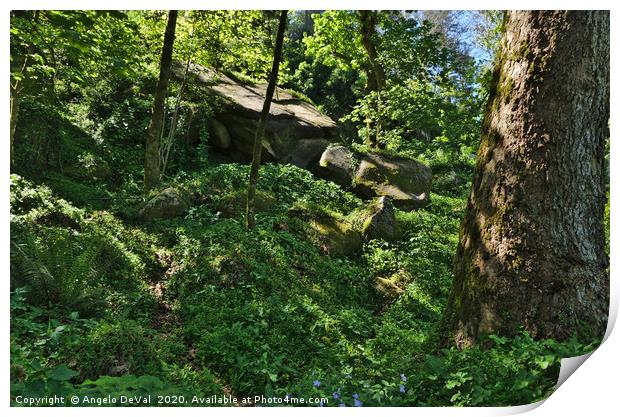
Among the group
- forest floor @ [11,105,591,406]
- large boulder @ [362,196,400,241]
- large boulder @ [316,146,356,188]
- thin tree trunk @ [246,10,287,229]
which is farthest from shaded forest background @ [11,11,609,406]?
large boulder @ [316,146,356,188]

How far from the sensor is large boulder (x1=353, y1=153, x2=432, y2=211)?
30.0 feet

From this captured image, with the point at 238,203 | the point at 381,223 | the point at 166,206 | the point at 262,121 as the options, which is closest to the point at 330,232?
the point at 381,223

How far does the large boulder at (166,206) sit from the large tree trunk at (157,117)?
0.39 metres

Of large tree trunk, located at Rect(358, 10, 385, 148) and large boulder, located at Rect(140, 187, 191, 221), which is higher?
large tree trunk, located at Rect(358, 10, 385, 148)

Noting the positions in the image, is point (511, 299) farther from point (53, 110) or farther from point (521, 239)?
point (53, 110)

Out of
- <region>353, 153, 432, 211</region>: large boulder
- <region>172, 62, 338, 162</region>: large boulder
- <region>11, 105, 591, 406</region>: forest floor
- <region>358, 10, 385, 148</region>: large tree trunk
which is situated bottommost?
<region>11, 105, 591, 406</region>: forest floor

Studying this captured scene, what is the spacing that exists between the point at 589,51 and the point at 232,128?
7.02 meters

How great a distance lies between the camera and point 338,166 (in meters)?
9.62

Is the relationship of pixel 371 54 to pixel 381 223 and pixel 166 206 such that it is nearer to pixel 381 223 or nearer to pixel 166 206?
pixel 381 223

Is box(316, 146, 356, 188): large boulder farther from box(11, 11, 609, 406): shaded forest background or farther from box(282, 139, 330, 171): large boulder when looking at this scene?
box(11, 11, 609, 406): shaded forest background

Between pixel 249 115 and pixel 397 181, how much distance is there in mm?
3217

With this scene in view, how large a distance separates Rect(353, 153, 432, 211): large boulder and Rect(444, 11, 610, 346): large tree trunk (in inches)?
204

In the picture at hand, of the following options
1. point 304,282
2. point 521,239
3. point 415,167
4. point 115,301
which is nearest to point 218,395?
point 115,301

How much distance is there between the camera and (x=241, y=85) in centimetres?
959
